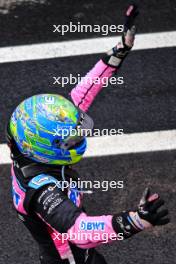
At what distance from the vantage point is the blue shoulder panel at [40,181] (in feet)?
13.0

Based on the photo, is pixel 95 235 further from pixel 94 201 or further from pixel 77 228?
pixel 94 201

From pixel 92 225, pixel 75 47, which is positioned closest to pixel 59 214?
pixel 92 225

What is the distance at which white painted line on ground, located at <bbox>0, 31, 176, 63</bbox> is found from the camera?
7777mm

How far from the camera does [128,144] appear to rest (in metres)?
6.77

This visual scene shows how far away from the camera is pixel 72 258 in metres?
4.41

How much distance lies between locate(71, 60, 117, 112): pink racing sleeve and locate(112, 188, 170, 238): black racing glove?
4.24 feet

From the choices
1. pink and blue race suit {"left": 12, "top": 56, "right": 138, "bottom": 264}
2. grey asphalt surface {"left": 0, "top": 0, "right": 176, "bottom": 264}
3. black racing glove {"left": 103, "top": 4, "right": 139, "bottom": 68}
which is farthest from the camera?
grey asphalt surface {"left": 0, "top": 0, "right": 176, "bottom": 264}

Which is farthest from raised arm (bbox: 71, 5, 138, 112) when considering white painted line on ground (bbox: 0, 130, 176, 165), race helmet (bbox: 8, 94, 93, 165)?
white painted line on ground (bbox: 0, 130, 176, 165)

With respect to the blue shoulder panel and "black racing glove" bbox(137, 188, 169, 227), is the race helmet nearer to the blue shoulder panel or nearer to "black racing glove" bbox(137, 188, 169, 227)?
the blue shoulder panel

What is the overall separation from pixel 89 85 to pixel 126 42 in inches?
15.8

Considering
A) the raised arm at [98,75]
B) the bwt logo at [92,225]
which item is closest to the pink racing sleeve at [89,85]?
the raised arm at [98,75]

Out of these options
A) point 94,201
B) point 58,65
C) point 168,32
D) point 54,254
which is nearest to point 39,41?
point 58,65

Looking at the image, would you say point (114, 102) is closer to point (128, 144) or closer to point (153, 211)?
point (128, 144)

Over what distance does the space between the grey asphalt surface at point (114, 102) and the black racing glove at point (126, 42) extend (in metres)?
1.93
